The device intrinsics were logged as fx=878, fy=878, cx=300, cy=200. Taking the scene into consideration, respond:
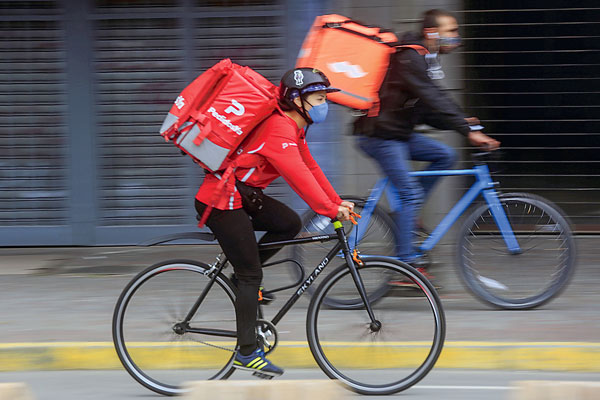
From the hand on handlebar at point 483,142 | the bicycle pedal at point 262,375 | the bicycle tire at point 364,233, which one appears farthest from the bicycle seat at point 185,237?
the hand on handlebar at point 483,142

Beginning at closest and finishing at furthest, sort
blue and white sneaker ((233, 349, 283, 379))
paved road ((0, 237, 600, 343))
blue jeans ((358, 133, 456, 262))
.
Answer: blue and white sneaker ((233, 349, 283, 379)) < paved road ((0, 237, 600, 343)) < blue jeans ((358, 133, 456, 262))

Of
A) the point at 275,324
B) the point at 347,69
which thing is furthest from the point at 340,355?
the point at 347,69

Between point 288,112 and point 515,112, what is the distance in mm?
4850

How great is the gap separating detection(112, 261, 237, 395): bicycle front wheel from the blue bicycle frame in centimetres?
149

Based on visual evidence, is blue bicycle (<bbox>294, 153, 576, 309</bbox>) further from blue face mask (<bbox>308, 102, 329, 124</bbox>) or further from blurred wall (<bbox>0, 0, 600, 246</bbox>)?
blurred wall (<bbox>0, 0, 600, 246</bbox>)

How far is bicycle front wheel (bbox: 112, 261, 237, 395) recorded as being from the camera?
460 cm

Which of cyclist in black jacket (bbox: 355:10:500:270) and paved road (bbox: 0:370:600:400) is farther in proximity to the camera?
cyclist in black jacket (bbox: 355:10:500:270)

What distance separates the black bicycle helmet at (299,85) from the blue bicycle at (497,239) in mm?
1445

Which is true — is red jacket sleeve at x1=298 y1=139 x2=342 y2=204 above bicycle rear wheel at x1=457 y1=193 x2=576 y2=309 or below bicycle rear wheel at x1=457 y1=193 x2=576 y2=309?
above

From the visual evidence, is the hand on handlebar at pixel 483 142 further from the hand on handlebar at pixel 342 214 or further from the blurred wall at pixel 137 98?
the blurred wall at pixel 137 98

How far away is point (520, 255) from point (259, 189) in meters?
2.21

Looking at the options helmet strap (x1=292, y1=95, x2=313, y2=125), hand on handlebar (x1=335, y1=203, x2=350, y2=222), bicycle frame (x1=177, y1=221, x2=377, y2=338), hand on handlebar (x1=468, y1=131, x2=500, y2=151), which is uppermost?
helmet strap (x1=292, y1=95, x2=313, y2=125)

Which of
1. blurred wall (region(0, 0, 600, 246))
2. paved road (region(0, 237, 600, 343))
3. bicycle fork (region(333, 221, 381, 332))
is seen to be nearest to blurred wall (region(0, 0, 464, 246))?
blurred wall (region(0, 0, 600, 246))

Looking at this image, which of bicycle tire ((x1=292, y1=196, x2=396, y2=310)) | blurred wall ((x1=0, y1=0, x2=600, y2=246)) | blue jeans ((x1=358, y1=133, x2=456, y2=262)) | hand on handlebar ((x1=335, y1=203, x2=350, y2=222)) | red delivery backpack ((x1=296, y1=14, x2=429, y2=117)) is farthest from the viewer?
blurred wall ((x1=0, y1=0, x2=600, y2=246))
